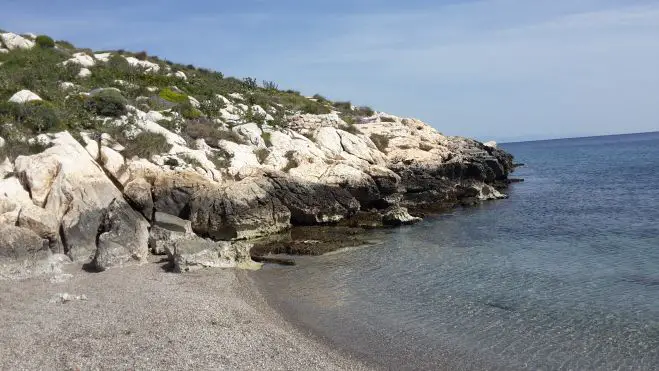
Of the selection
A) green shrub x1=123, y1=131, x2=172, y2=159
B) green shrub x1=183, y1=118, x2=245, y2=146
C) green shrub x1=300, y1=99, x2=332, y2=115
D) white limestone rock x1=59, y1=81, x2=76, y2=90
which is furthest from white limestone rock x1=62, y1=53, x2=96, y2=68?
green shrub x1=300, y1=99, x2=332, y2=115

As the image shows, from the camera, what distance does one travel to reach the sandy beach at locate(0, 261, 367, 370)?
39.2 ft

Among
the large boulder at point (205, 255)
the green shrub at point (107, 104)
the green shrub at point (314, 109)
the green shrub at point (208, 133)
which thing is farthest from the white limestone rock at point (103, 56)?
the large boulder at point (205, 255)

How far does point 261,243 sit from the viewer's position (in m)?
27.0

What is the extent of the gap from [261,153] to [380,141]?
1364 centimetres

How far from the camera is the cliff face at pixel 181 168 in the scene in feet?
72.2

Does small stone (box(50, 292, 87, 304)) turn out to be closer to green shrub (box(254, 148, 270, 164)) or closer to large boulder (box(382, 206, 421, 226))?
green shrub (box(254, 148, 270, 164))

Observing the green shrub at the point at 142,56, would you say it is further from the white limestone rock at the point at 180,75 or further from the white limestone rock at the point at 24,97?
the white limestone rock at the point at 24,97

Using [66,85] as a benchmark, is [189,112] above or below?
below

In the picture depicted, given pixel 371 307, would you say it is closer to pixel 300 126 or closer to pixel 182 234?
pixel 182 234

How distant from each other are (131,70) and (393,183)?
27588 millimetres

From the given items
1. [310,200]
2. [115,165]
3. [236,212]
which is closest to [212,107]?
[310,200]

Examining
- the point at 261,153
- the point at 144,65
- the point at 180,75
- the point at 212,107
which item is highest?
the point at 144,65

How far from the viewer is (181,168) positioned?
28734 millimetres

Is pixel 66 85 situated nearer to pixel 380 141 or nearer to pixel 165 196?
pixel 165 196
